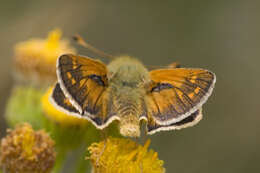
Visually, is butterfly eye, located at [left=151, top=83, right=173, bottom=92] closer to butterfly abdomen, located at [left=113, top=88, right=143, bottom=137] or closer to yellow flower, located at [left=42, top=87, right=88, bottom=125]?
butterfly abdomen, located at [left=113, top=88, right=143, bottom=137]

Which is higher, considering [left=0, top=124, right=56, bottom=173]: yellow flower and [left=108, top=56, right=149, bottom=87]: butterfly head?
[left=108, top=56, right=149, bottom=87]: butterfly head

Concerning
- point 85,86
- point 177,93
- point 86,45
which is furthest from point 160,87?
point 86,45

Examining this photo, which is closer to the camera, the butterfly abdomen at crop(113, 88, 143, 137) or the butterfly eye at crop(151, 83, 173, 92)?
the butterfly abdomen at crop(113, 88, 143, 137)

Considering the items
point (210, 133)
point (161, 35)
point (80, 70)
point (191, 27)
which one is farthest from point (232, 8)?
point (80, 70)

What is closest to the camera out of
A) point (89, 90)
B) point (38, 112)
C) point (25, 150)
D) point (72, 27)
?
point (89, 90)

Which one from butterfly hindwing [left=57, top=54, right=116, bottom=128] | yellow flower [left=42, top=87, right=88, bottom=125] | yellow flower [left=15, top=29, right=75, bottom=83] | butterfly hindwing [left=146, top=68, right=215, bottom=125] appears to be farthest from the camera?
yellow flower [left=15, top=29, right=75, bottom=83]

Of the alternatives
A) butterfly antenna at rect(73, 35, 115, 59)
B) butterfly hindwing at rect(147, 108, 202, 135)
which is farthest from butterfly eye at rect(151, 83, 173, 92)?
butterfly antenna at rect(73, 35, 115, 59)

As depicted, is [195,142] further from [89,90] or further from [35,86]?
[89,90]
